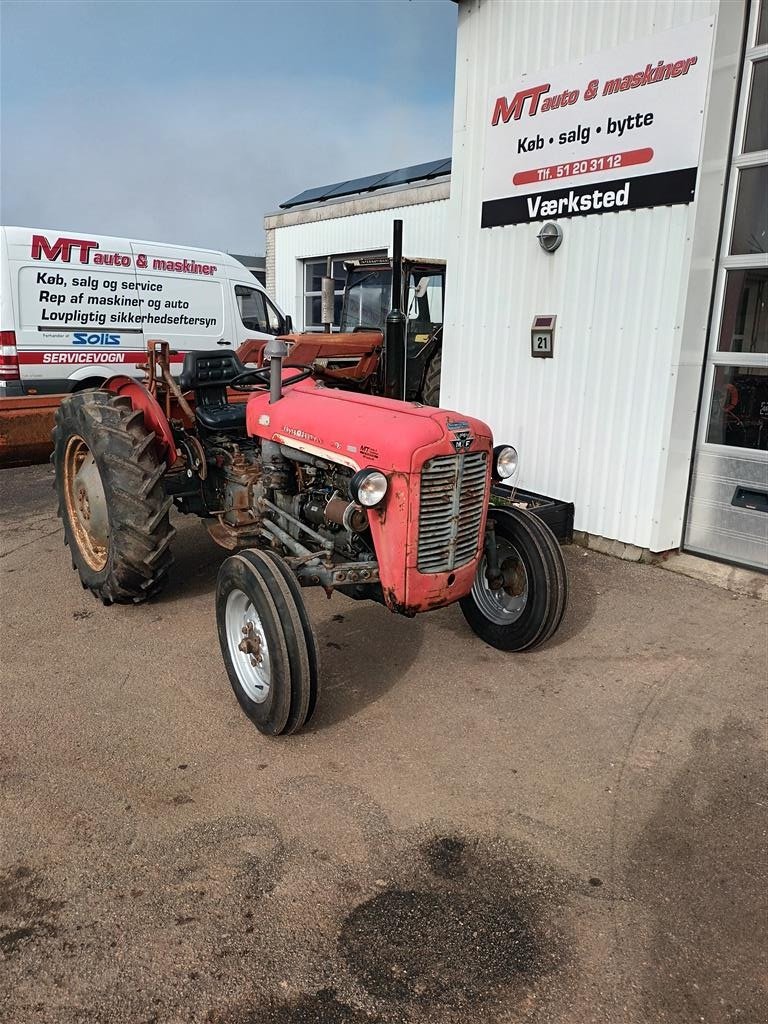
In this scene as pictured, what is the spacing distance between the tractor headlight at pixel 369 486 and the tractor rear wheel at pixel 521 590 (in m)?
0.99

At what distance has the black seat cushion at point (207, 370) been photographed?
473 centimetres

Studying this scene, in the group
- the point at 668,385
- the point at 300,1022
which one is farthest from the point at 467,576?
the point at 668,385

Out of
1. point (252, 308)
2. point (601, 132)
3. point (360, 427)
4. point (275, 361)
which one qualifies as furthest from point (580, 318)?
point (252, 308)

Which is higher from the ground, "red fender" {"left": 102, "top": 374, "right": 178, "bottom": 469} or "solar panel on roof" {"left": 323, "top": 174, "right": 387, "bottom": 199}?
"solar panel on roof" {"left": 323, "top": 174, "right": 387, "bottom": 199}

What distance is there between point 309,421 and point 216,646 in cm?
135

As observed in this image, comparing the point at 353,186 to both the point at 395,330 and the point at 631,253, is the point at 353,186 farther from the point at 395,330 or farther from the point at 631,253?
the point at 631,253

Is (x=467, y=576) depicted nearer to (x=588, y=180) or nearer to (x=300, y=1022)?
(x=300, y=1022)

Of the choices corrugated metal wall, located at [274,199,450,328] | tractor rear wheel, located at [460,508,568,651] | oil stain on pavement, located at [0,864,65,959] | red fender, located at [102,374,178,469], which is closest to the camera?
oil stain on pavement, located at [0,864,65,959]

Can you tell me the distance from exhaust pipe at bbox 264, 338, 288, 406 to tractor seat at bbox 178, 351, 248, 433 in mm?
726

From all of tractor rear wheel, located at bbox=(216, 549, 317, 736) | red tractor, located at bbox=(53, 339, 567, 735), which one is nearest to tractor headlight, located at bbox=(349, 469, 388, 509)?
red tractor, located at bbox=(53, 339, 567, 735)

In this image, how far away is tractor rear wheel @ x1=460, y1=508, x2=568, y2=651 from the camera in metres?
3.71

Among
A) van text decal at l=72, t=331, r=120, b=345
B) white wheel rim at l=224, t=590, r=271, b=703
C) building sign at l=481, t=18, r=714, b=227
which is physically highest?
building sign at l=481, t=18, r=714, b=227

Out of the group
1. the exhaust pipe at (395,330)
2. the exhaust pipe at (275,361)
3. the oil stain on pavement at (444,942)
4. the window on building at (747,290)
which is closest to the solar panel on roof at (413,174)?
the exhaust pipe at (395,330)

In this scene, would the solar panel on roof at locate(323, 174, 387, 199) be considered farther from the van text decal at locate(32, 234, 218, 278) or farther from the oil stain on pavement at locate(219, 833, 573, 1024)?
the oil stain on pavement at locate(219, 833, 573, 1024)
